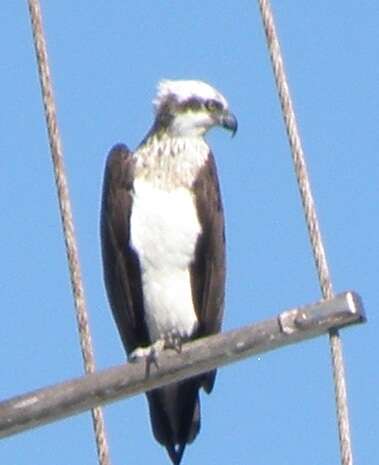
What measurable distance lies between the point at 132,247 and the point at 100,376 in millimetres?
3870

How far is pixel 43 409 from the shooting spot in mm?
7570

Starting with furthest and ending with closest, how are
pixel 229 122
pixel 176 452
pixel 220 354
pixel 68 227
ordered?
pixel 229 122, pixel 176 452, pixel 68 227, pixel 220 354

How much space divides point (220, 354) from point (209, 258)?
154 inches

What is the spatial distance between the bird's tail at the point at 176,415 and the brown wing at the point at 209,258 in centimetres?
48

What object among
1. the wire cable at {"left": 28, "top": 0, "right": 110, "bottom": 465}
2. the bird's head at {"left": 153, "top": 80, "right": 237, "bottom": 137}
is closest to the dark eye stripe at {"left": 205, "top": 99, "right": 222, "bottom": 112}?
Answer: the bird's head at {"left": 153, "top": 80, "right": 237, "bottom": 137}

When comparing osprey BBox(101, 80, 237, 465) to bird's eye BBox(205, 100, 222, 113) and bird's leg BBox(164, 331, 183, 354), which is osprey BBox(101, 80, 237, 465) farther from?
bird's eye BBox(205, 100, 222, 113)

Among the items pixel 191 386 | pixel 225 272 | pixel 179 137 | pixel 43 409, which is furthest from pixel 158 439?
pixel 43 409

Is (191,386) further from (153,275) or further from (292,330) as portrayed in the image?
(292,330)

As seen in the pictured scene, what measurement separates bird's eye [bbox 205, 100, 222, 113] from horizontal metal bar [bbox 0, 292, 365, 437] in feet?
16.1

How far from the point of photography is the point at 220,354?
773 centimetres

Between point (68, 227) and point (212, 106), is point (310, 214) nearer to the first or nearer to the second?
point (68, 227)

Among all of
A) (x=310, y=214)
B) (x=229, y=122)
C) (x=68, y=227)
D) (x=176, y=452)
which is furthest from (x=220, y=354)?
(x=229, y=122)

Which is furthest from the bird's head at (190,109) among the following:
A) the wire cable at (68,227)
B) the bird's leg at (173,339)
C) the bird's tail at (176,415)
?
the wire cable at (68,227)

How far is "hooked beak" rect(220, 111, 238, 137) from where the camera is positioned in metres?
12.4
